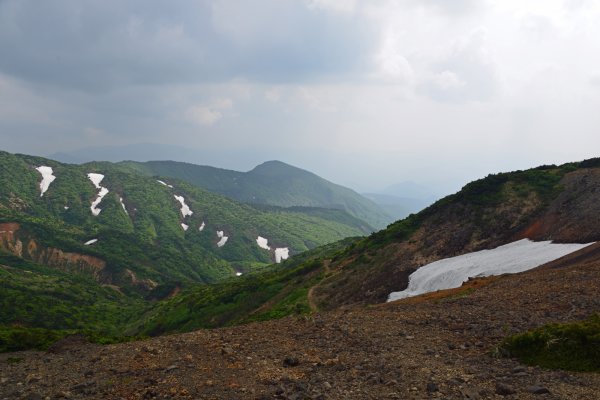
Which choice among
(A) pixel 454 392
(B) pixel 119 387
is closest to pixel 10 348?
(B) pixel 119 387

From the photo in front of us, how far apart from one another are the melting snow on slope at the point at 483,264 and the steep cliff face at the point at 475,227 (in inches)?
63.3

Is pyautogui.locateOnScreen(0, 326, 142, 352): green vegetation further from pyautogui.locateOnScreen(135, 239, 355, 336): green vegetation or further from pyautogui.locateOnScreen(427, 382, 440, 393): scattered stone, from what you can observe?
pyautogui.locateOnScreen(135, 239, 355, 336): green vegetation

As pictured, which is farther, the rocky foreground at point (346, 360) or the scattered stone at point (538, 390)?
the rocky foreground at point (346, 360)

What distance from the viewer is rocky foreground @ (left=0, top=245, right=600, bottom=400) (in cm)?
1228

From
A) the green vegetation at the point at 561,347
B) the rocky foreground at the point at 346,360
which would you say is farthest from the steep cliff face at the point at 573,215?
the green vegetation at the point at 561,347

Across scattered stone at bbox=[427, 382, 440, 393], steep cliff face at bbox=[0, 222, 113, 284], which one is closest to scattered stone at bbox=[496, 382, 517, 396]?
scattered stone at bbox=[427, 382, 440, 393]

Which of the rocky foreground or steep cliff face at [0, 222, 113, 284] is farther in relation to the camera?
steep cliff face at [0, 222, 113, 284]

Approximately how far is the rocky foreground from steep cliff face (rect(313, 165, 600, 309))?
22229mm

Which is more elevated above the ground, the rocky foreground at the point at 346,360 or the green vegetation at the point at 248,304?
the rocky foreground at the point at 346,360

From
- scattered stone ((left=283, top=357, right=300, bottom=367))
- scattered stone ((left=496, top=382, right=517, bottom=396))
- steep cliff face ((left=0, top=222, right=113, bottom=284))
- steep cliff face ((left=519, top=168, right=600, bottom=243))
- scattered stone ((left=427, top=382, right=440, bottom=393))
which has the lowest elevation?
steep cliff face ((left=0, top=222, right=113, bottom=284))

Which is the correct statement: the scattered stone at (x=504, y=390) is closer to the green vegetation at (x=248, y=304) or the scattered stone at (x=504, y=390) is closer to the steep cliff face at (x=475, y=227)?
the steep cliff face at (x=475, y=227)

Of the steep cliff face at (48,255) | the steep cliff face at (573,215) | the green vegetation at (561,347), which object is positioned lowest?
the steep cliff face at (48,255)

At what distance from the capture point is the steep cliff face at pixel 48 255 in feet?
506

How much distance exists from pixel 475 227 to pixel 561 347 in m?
42.0
